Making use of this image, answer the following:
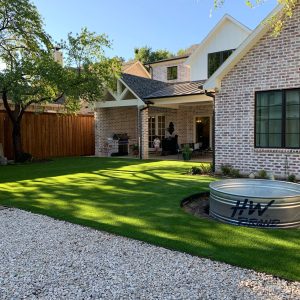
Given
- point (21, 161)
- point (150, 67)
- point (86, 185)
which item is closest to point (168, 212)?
point (86, 185)

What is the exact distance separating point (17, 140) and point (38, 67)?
4.08 m

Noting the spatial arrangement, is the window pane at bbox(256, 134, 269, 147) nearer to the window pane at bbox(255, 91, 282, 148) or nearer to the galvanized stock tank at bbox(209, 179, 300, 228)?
the window pane at bbox(255, 91, 282, 148)

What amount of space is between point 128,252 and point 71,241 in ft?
3.08

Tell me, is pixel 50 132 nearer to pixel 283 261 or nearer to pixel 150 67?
pixel 150 67

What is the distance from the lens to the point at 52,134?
60.1ft

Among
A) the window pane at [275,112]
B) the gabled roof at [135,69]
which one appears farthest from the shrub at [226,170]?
the gabled roof at [135,69]

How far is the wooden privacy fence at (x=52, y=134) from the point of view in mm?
16344

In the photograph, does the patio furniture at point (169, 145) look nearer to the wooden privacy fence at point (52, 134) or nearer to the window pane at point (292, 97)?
the wooden privacy fence at point (52, 134)

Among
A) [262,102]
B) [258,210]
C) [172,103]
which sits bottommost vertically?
[258,210]

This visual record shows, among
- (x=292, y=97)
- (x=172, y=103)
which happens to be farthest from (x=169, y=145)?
(x=292, y=97)

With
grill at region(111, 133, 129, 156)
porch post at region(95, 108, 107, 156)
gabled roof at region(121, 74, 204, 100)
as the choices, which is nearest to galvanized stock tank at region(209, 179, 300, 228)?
gabled roof at region(121, 74, 204, 100)

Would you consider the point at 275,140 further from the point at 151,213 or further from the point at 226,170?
the point at 151,213

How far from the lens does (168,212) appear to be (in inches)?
243

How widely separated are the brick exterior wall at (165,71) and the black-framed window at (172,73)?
9.6 inches
